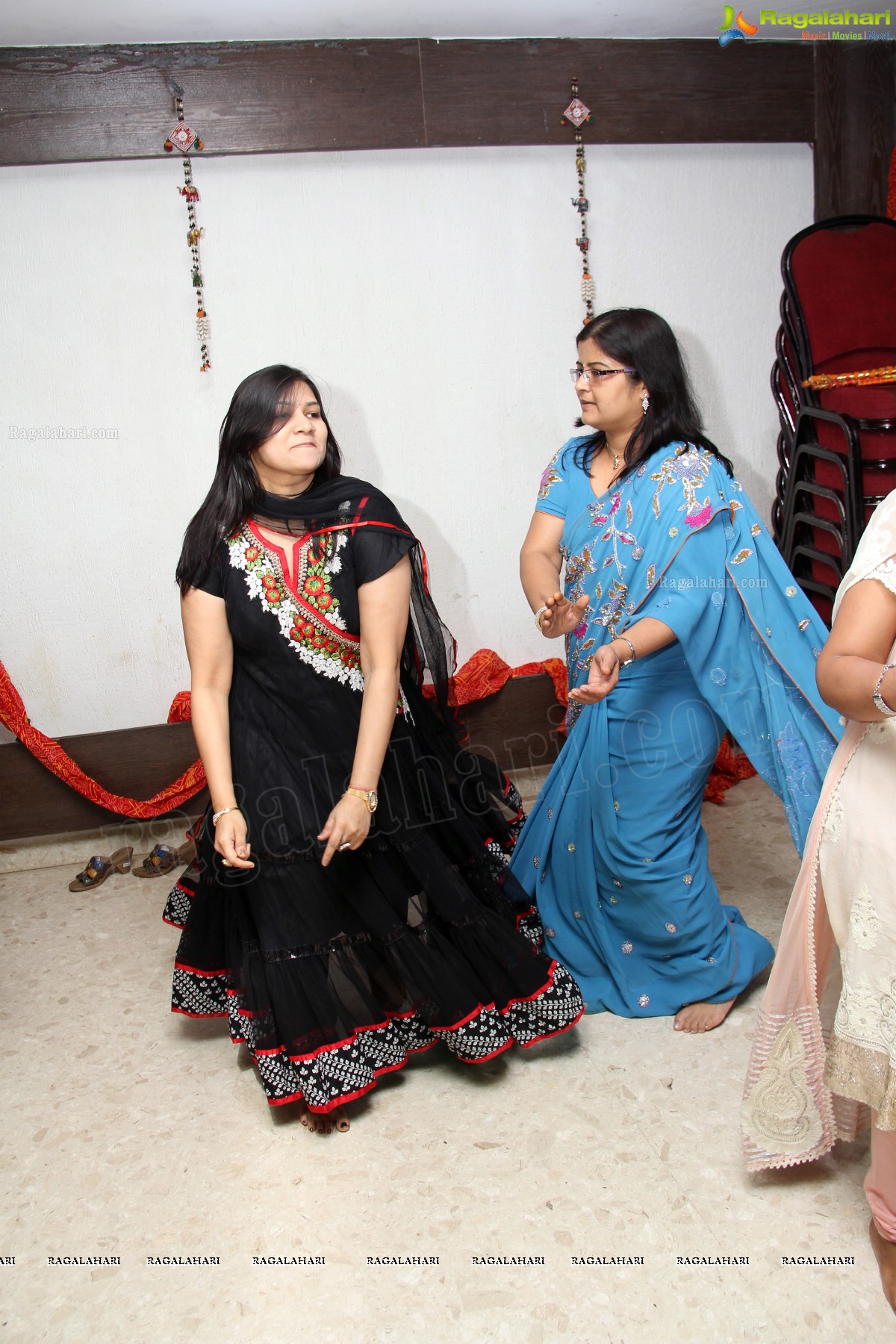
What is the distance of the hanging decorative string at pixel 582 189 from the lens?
3.36 metres

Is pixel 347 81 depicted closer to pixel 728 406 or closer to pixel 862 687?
pixel 728 406

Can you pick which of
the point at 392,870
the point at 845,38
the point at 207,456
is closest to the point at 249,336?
the point at 207,456

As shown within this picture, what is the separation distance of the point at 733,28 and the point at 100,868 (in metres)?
3.26

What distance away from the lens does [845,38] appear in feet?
11.5

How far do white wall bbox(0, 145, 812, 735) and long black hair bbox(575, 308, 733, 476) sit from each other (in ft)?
4.10

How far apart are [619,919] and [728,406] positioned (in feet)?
6.99

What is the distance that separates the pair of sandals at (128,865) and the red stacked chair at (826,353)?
84.4 inches

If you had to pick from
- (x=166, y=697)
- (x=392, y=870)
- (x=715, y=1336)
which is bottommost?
(x=715, y=1336)

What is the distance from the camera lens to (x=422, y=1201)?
1847mm

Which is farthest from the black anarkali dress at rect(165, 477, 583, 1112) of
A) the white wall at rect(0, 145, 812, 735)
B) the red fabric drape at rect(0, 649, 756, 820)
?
the white wall at rect(0, 145, 812, 735)

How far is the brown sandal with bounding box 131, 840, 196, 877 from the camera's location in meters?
3.30

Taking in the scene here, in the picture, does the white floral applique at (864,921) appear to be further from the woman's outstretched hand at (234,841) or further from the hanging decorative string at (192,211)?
the hanging decorative string at (192,211)

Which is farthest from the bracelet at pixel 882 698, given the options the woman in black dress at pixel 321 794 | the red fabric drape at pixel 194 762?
the red fabric drape at pixel 194 762

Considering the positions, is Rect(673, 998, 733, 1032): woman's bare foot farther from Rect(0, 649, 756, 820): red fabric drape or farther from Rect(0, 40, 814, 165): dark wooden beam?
Rect(0, 40, 814, 165): dark wooden beam
